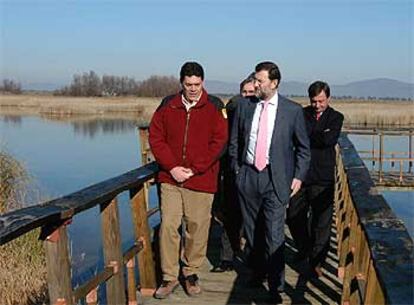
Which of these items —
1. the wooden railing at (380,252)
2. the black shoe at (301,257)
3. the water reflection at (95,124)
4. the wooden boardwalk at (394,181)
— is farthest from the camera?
the water reflection at (95,124)

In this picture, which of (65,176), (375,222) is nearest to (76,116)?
(65,176)

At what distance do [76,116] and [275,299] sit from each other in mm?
41527

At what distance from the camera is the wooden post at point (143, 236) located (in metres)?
4.21

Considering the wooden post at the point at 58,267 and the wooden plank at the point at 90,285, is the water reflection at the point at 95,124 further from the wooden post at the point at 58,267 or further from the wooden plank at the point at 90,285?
the wooden post at the point at 58,267

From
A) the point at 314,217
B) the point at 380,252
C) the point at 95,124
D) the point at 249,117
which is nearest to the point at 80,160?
the point at 95,124

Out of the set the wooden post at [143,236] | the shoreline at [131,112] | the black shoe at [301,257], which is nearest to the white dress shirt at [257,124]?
the wooden post at [143,236]

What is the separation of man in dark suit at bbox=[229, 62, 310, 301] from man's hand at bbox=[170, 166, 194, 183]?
0.34 metres

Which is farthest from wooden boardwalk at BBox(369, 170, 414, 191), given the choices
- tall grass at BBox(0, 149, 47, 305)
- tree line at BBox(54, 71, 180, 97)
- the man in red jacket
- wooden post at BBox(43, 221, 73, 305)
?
tree line at BBox(54, 71, 180, 97)

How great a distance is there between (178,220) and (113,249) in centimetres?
77

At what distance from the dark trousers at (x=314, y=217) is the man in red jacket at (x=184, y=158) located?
970mm

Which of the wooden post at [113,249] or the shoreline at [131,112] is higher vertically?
the wooden post at [113,249]

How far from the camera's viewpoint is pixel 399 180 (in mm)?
16000

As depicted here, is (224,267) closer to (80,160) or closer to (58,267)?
(58,267)

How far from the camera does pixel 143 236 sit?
4301mm
